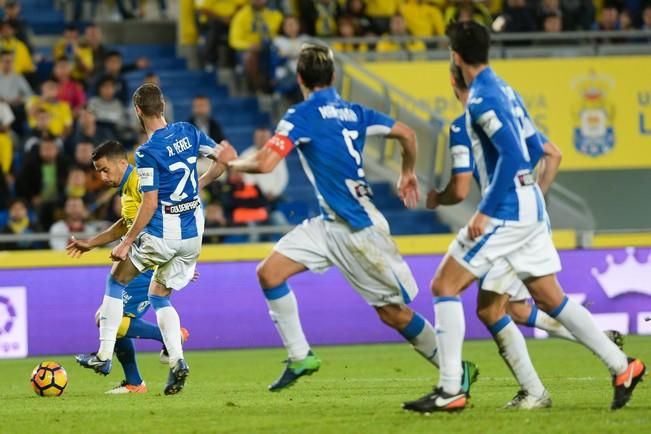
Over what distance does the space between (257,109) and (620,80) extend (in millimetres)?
5105

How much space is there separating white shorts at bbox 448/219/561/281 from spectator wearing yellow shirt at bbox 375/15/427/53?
500 inches

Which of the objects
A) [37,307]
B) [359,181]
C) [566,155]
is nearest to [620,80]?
[566,155]

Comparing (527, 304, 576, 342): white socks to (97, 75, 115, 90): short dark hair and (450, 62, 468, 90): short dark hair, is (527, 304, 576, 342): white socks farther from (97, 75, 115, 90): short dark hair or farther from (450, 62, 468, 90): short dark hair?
(97, 75, 115, 90): short dark hair

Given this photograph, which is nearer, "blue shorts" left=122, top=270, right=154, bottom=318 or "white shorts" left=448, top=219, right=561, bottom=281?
"white shorts" left=448, top=219, right=561, bottom=281

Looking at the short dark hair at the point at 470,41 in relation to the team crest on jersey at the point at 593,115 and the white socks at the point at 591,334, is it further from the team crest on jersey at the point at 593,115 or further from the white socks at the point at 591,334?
the team crest on jersey at the point at 593,115

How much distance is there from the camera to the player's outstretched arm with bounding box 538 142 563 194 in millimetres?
9008

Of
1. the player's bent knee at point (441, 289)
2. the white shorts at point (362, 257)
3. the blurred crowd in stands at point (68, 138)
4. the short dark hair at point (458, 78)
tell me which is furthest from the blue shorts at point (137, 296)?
the blurred crowd in stands at point (68, 138)

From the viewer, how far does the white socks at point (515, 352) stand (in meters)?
8.88

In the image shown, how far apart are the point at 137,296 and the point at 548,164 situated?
3636mm

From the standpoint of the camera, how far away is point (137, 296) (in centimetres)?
1131

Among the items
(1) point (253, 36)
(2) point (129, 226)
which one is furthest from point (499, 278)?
(1) point (253, 36)

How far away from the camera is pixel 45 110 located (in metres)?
19.6

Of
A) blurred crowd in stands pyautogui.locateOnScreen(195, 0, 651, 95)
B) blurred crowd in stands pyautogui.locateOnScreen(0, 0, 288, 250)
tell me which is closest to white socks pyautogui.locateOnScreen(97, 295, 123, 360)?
blurred crowd in stands pyautogui.locateOnScreen(0, 0, 288, 250)

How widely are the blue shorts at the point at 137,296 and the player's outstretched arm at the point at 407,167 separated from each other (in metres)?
2.85
